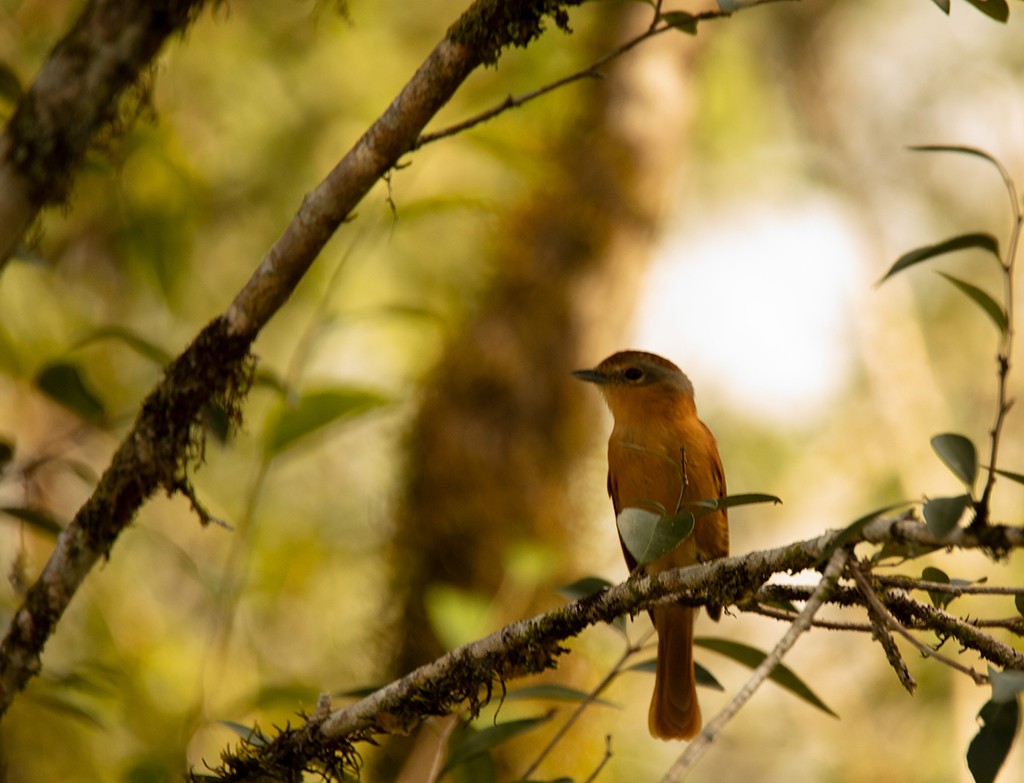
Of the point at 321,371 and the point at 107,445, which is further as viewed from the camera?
the point at 321,371

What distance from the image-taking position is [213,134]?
606 centimetres

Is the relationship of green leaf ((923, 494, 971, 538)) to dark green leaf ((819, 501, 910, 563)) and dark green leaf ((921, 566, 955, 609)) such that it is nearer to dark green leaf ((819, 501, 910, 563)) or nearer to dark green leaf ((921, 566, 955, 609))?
dark green leaf ((819, 501, 910, 563))

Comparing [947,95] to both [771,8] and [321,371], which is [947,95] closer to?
[771,8]

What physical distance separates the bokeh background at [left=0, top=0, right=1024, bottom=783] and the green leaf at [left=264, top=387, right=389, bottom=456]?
17mm

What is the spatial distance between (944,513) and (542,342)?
398cm

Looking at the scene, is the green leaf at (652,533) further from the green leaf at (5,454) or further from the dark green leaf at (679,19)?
the green leaf at (5,454)

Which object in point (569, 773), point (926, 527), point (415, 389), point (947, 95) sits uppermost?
point (947, 95)

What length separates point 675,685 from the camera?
324 cm

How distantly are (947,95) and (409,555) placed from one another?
5.63 m

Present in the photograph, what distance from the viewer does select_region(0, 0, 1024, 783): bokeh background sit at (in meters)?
4.23

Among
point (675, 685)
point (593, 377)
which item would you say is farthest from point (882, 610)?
point (593, 377)

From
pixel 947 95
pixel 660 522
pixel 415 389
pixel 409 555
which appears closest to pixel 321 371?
pixel 415 389

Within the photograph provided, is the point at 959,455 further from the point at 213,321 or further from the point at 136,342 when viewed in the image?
the point at 136,342

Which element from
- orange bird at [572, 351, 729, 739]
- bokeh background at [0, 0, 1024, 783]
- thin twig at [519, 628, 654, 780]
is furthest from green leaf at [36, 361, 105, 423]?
orange bird at [572, 351, 729, 739]
